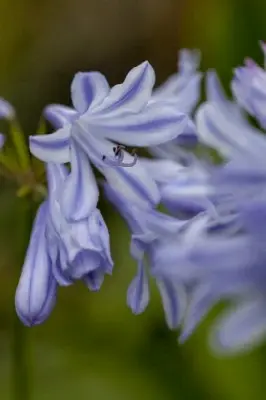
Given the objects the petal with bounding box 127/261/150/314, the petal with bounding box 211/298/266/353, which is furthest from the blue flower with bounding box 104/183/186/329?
the petal with bounding box 211/298/266/353

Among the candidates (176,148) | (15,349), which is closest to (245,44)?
(176,148)

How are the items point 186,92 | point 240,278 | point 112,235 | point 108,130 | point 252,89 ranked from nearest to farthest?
point 240,278 → point 252,89 → point 108,130 → point 186,92 → point 112,235

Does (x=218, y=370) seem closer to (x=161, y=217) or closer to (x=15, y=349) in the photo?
(x=15, y=349)

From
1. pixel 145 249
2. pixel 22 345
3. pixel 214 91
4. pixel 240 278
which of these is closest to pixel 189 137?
pixel 214 91

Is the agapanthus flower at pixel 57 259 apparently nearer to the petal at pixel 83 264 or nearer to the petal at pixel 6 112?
the petal at pixel 83 264

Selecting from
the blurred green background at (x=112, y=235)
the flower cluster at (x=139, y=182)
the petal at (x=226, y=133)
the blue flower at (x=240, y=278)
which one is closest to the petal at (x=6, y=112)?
the flower cluster at (x=139, y=182)

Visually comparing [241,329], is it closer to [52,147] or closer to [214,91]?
[52,147]

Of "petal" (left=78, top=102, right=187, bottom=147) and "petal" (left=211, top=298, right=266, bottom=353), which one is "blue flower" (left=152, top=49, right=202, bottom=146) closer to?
"petal" (left=78, top=102, right=187, bottom=147)
